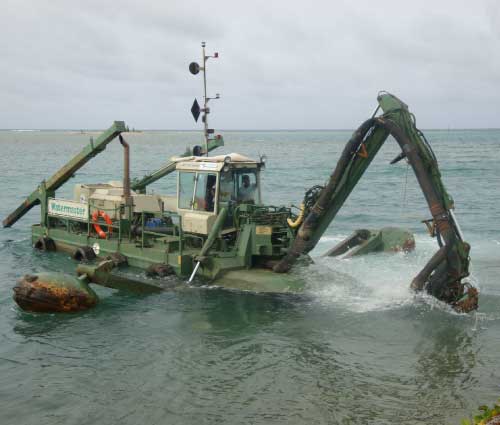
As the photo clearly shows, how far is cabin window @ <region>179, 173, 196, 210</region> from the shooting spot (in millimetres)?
14125

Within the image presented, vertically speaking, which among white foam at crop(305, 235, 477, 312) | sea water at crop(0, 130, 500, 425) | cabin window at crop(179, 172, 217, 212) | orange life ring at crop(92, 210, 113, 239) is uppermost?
cabin window at crop(179, 172, 217, 212)

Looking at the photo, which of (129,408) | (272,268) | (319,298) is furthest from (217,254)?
(129,408)

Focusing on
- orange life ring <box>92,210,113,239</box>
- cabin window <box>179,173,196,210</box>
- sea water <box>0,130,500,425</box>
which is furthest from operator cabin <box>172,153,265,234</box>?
orange life ring <box>92,210,113,239</box>

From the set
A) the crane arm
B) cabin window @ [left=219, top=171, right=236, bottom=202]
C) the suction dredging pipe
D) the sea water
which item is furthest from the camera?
the crane arm

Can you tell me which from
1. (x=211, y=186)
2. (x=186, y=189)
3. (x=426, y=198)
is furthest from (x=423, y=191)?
(x=186, y=189)

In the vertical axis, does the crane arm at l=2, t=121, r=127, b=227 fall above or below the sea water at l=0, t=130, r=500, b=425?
above

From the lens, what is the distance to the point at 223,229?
536 inches

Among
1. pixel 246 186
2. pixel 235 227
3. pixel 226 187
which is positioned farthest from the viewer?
pixel 246 186

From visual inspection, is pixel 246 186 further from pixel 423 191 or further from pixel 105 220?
pixel 423 191

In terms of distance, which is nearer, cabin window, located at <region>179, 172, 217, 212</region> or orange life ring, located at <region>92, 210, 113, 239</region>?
cabin window, located at <region>179, 172, 217, 212</region>

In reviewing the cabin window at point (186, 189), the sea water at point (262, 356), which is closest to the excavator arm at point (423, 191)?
the sea water at point (262, 356)

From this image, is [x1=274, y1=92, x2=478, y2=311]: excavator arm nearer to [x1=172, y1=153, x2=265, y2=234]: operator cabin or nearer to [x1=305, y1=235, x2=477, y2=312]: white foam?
[x1=305, y1=235, x2=477, y2=312]: white foam

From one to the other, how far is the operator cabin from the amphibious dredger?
24mm

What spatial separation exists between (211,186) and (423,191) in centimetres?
493
